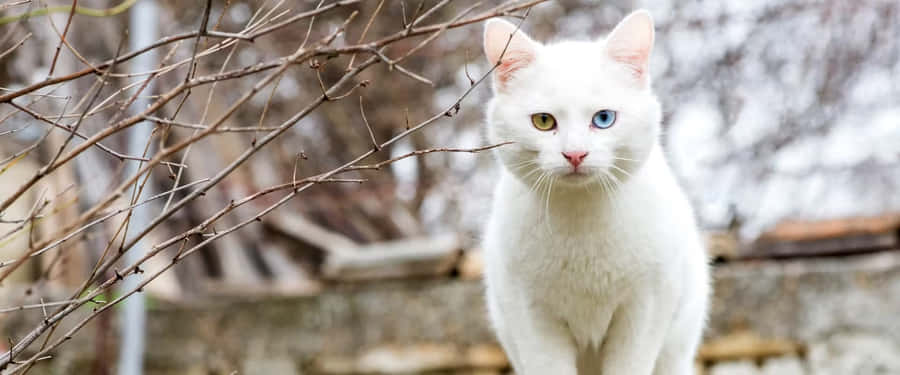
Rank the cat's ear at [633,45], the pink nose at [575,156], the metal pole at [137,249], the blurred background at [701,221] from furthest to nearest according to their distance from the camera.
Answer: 1. the metal pole at [137,249]
2. the blurred background at [701,221]
3. the cat's ear at [633,45]
4. the pink nose at [575,156]

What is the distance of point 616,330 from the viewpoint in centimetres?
180

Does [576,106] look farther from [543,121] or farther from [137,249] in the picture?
[137,249]

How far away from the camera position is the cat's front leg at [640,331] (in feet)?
5.77

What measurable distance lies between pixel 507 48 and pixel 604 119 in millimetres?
252

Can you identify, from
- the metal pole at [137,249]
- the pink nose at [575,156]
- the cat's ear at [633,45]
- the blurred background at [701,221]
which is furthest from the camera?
the metal pole at [137,249]

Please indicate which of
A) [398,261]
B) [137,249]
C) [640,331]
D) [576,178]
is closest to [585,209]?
[576,178]

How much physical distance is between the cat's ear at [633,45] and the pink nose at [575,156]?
0.25 m

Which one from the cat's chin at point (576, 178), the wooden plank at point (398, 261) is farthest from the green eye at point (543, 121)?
the wooden plank at point (398, 261)

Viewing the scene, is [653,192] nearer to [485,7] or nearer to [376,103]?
[485,7]

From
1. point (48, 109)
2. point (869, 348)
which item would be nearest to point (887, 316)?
point (869, 348)

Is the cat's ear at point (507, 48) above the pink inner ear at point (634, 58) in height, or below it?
above

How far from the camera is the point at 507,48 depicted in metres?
1.74

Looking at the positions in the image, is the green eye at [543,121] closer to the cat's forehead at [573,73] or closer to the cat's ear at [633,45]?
the cat's forehead at [573,73]

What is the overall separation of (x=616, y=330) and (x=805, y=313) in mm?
1486
